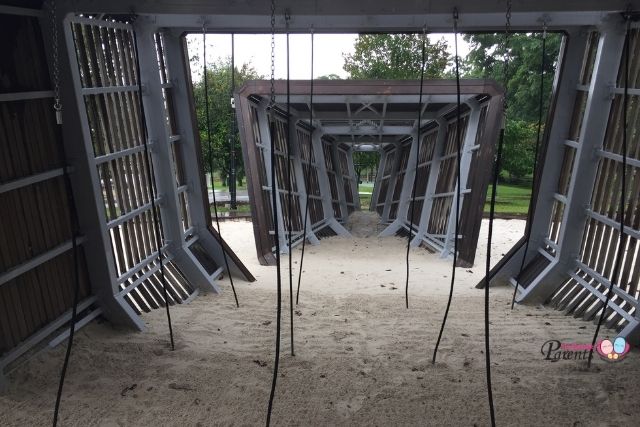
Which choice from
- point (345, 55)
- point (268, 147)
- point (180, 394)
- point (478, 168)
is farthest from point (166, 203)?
point (345, 55)

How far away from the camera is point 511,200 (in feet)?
59.2

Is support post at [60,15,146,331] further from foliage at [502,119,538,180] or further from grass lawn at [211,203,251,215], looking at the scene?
foliage at [502,119,538,180]

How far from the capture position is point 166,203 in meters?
5.44

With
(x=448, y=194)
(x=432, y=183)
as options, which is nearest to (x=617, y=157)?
(x=448, y=194)

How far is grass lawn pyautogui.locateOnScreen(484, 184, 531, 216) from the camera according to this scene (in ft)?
51.9

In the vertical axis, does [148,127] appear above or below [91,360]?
above

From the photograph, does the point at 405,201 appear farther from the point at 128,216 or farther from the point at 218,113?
the point at 218,113

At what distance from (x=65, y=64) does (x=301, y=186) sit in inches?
258

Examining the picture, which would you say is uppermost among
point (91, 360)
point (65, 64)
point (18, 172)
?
point (65, 64)

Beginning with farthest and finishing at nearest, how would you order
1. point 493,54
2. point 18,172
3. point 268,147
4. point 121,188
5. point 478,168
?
1. point 493,54
2. point 268,147
3. point 478,168
4. point 121,188
5. point 18,172

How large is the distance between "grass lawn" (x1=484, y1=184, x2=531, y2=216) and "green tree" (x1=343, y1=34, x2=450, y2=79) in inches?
215

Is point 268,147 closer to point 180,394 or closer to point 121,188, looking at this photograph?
point 121,188

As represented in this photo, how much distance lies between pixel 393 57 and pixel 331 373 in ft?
48.4

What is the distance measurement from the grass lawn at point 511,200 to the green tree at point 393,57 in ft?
17.9
